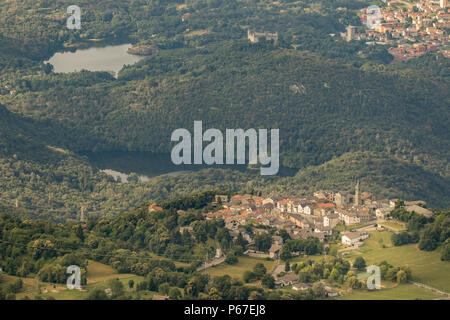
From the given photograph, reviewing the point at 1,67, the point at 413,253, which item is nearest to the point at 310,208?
the point at 413,253

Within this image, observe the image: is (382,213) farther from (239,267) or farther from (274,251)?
(239,267)

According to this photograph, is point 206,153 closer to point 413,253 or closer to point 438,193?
point 438,193

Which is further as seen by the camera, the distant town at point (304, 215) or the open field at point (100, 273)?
the distant town at point (304, 215)

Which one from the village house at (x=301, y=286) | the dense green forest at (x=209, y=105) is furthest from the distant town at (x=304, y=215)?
the dense green forest at (x=209, y=105)

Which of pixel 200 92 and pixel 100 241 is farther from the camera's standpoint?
pixel 200 92

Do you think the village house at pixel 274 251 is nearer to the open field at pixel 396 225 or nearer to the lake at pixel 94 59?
the open field at pixel 396 225

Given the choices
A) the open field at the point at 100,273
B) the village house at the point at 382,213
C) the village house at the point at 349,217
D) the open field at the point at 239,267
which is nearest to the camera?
the open field at the point at 100,273
